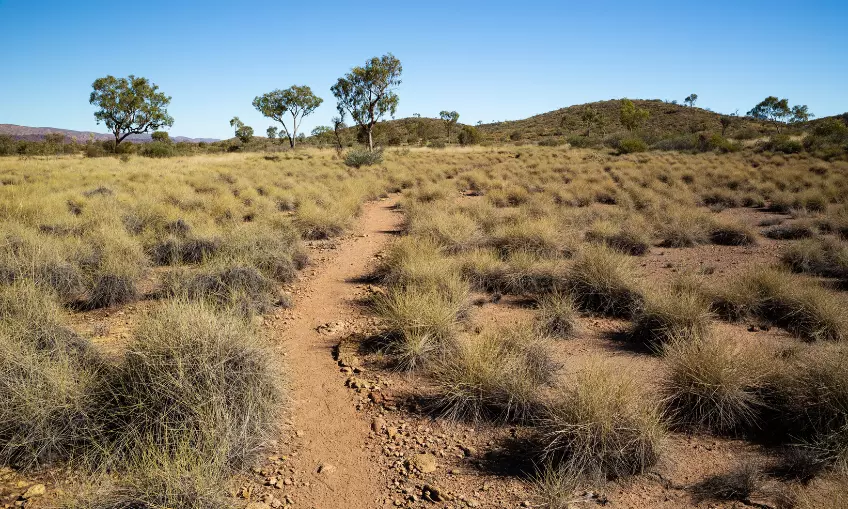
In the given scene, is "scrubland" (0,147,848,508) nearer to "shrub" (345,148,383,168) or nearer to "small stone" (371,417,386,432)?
"small stone" (371,417,386,432)

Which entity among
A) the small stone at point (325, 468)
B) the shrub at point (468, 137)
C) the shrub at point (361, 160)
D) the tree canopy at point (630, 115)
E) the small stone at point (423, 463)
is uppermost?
the tree canopy at point (630, 115)

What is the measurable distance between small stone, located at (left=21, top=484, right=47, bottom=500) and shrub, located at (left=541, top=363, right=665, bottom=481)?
3.31 metres

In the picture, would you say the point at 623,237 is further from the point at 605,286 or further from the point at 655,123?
the point at 655,123

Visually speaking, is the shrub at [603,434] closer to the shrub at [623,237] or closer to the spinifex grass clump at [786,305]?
the spinifex grass clump at [786,305]

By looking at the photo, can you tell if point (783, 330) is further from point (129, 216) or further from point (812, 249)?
point (129, 216)

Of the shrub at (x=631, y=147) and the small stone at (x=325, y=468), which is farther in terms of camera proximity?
the shrub at (x=631, y=147)

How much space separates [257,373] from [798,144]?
127ft

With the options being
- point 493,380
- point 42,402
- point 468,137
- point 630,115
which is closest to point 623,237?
point 493,380

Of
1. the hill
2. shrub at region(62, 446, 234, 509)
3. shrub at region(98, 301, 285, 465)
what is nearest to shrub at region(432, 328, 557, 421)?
shrub at region(98, 301, 285, 465)

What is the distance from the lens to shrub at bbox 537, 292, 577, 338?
207 inches

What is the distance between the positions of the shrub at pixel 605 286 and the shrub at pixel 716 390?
197 centimetres

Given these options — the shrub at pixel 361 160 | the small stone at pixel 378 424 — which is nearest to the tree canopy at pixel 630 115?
the shrub at pixel 361 160

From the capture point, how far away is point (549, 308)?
558 cm

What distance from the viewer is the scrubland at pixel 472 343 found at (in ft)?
9.83
